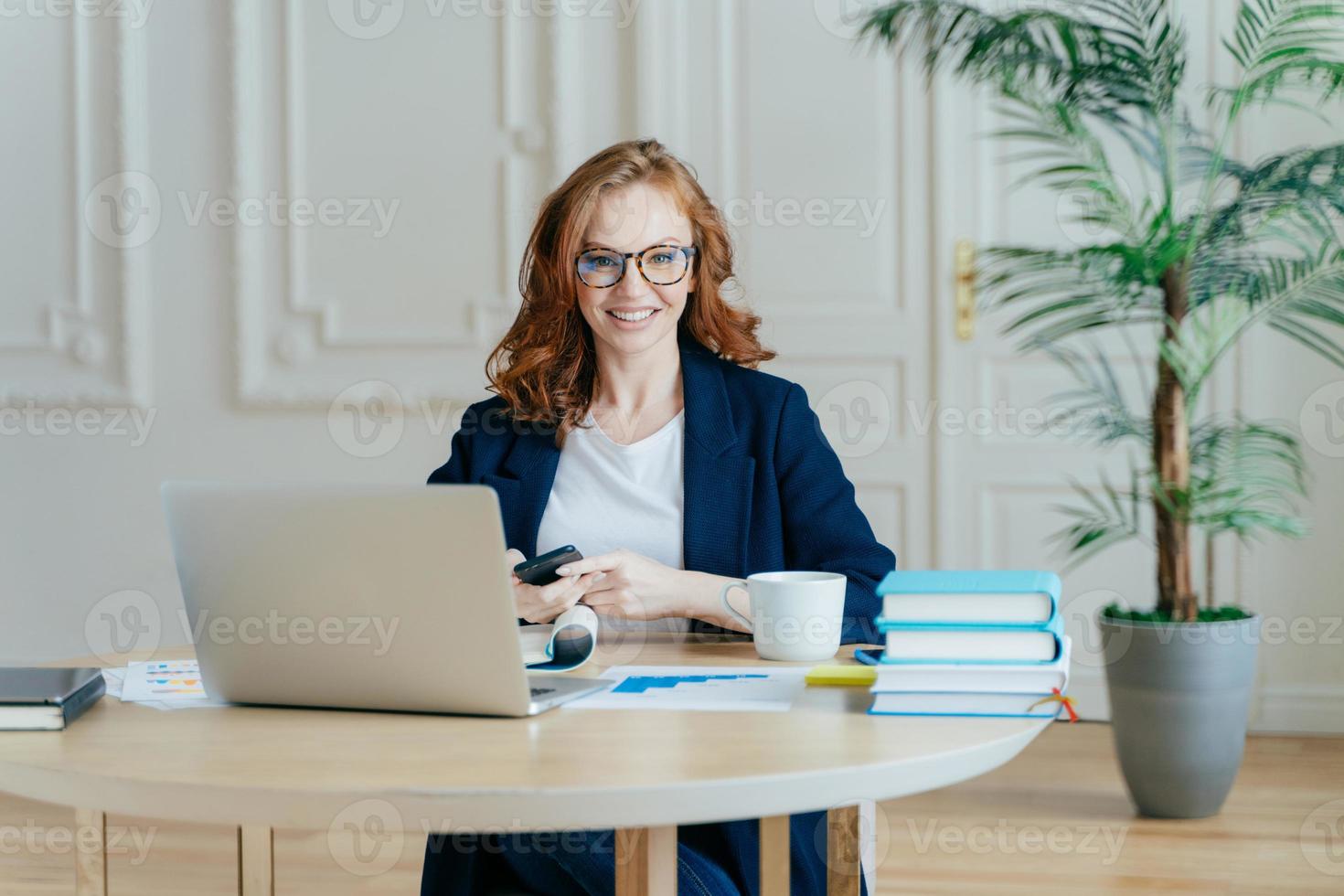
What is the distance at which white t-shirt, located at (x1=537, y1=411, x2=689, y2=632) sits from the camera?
1.84 m

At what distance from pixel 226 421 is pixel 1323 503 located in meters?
3.06

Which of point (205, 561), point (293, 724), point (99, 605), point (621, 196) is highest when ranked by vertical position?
point (621, 196)

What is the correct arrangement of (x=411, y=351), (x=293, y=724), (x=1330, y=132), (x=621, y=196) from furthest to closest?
1. (x=411, y=351)
2. (x=1330, y=132)
3. (x=621, y=196)
4. (x=293, y=724)

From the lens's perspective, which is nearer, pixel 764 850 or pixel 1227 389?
pixel 764 850

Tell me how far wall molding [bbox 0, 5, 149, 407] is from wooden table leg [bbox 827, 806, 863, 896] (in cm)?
322

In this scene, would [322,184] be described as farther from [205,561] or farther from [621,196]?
[205,561]

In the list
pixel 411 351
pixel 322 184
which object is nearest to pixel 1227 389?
pixel 411 351

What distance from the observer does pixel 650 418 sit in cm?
197

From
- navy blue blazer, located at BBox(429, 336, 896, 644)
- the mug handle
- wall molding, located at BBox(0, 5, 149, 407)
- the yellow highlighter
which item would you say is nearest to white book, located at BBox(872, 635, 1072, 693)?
the yellow highlighter

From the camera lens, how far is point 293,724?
3.68 ft

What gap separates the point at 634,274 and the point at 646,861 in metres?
0.97

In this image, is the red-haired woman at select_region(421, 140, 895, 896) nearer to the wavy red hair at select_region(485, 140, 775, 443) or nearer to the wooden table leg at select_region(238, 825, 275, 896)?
the wavy red hair at select_region(485, 140, 775, 443)

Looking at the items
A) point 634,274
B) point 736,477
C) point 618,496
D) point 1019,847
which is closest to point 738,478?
point 736,477

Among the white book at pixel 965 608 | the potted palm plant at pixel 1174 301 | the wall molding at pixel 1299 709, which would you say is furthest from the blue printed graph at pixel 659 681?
the wall molding at pixel 1299 709
